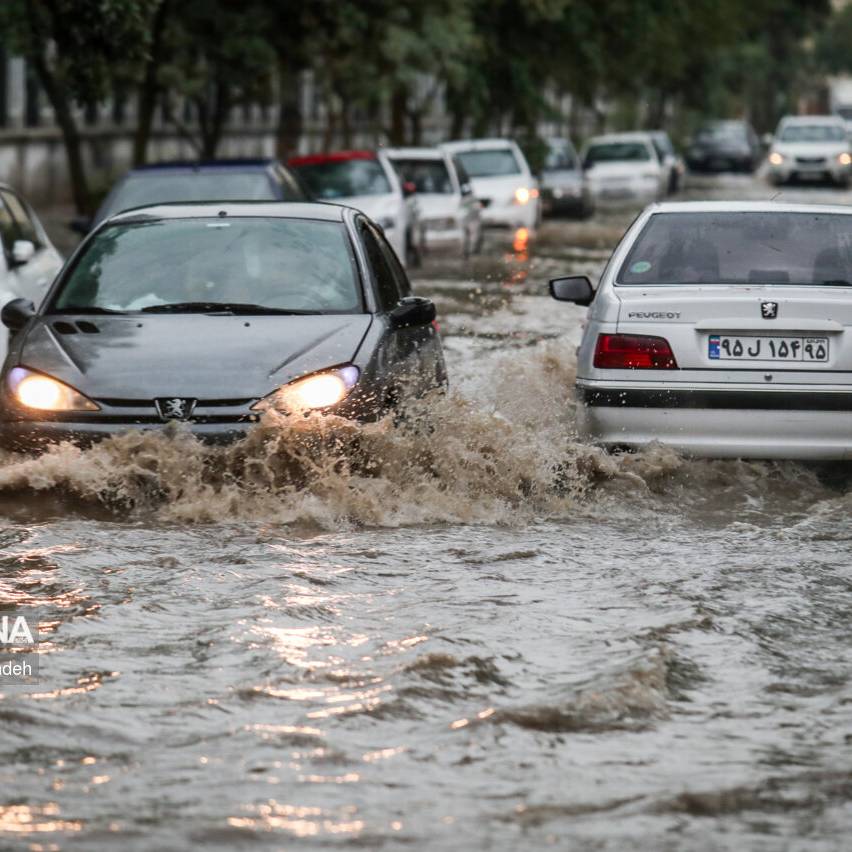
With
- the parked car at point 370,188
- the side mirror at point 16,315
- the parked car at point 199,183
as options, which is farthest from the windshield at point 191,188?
the side mirror at point 16,315

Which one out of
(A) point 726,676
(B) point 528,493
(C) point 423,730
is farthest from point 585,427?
(C) point 423,730

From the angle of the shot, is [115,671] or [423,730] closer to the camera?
[423,730]

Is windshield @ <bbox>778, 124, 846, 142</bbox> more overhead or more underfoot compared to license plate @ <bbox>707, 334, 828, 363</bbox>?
more underfoot

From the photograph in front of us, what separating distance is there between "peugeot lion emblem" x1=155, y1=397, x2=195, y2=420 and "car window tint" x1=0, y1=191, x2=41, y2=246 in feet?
16.5

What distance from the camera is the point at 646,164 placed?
48.0m

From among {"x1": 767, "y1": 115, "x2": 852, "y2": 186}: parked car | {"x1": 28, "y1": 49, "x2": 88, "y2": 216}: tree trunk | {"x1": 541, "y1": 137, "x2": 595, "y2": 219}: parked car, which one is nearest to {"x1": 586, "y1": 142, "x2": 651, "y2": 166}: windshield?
{"x1": 541, "y1": 137, "x2": 595, "y2": 219}: parked car

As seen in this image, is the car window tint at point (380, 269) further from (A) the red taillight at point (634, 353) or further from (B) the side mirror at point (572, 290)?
(A) the red taillight at point (634, 353)

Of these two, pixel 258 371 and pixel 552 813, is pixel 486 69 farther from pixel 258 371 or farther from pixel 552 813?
pixel 552 813

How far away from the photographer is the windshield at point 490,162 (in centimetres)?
3541

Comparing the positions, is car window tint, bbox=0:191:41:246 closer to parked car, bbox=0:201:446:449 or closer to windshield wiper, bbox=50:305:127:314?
parked car, bbox=0:201:446:449

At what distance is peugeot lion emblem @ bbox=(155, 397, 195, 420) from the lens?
9195 millimetres

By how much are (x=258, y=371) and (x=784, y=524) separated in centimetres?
228

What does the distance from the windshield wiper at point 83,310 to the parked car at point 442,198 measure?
1734 cm

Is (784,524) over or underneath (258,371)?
underneath
